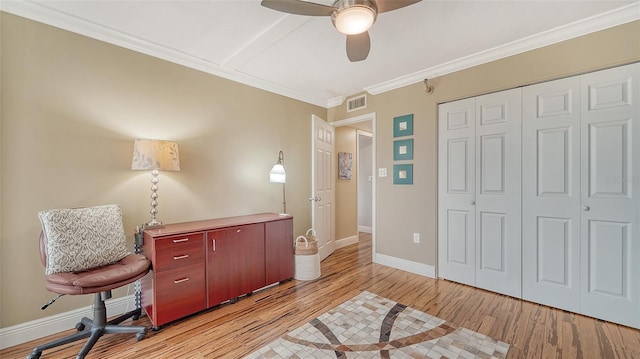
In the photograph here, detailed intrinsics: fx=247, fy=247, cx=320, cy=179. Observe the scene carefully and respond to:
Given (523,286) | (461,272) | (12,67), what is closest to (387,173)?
(461,272)

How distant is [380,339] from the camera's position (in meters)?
1.84

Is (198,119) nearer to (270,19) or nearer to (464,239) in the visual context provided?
(270,19)

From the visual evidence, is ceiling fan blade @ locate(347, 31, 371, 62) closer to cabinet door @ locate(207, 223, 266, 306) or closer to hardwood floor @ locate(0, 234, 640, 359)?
cabinet door @ locate(207, 223, 266, 306)

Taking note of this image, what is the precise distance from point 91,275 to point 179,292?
0.62 meters

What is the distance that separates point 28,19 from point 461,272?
4507 mm

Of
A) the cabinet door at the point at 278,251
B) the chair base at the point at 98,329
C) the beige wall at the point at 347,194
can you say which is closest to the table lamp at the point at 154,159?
the chair base at the point at 98,329

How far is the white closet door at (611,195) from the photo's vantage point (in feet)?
6.41

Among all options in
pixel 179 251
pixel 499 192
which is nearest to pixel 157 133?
pixel 179 251

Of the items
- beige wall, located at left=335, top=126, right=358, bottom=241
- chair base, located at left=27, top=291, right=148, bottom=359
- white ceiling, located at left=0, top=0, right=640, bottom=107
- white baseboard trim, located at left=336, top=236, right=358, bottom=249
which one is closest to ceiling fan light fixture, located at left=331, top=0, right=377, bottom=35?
white ceiling, located at left=0, top=0, right=640, bottom=107

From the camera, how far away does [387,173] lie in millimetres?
3438

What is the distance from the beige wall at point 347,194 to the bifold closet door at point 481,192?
1.74 m

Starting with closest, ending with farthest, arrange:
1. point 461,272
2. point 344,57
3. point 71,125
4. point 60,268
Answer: point 60,268 → point 71,125 → point 344,57 → point 461,272

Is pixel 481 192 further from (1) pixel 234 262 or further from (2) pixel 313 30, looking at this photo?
(1) pixel 234 262

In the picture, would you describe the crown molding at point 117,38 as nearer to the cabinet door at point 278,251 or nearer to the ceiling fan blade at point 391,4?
the cabinet door at point 278,251
